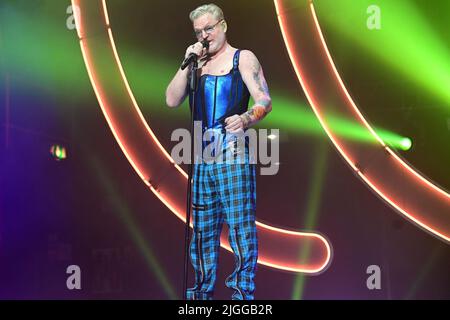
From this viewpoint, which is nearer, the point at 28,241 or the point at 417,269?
the point at 417,269

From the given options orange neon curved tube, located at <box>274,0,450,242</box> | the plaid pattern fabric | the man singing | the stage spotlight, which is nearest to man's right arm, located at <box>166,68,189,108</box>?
the man singing

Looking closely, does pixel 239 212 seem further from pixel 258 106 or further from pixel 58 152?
pixel 58 152

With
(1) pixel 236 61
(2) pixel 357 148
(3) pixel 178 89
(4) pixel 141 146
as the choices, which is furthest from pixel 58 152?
(2) pixel 357 148

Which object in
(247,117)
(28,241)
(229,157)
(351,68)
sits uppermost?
(351,68)

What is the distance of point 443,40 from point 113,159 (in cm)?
243

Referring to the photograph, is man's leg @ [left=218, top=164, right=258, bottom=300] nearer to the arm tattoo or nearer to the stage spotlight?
the arm tattoo

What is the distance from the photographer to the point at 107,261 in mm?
4434

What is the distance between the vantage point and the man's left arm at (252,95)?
3.55 meters

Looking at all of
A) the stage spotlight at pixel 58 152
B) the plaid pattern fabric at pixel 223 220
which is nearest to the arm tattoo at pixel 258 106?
the plaid pattern fabric at pixel 223 220

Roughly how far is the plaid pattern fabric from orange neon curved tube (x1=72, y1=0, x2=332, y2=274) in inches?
9.7
